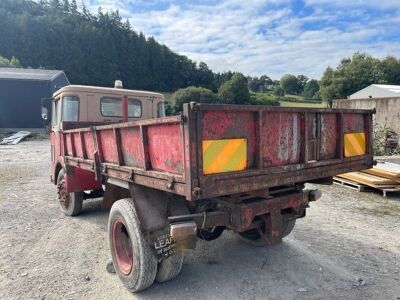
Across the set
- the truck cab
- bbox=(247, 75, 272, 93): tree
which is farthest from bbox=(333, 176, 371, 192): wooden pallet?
bbox=(247, 75, 272, 93): tree

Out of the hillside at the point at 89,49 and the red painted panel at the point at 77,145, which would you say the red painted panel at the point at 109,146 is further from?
the hillside at the point at 89,49

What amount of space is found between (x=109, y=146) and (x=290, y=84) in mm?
93031

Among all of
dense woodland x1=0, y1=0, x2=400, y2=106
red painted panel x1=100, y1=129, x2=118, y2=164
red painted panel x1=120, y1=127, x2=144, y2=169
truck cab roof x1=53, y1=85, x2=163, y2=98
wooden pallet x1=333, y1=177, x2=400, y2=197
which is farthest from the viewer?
dense woodland x1=0, y1=0, x2=400, y2=106

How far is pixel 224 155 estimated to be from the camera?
2.92m

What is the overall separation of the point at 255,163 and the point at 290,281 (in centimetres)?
162

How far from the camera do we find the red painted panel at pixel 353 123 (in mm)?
3957

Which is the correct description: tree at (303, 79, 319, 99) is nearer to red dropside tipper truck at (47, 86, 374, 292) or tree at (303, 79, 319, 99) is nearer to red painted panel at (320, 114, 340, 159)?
red painted panel at (320, 114, 340, 159)

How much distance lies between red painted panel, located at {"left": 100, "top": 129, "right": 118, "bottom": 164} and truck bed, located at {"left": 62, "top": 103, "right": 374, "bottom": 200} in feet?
0.04

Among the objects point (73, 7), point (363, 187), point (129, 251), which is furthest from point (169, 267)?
point (73, 7)

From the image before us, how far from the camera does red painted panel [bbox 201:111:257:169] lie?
279cm

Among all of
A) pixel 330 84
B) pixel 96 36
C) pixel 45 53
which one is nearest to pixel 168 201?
pixel 330 84

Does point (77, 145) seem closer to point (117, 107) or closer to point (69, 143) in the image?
point (69, 143)

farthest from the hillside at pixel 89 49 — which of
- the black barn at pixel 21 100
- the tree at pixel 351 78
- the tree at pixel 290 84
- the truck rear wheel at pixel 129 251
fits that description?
the truck rear wheel at pixel 129 251

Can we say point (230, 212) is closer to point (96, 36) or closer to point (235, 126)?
point (235, 126)
